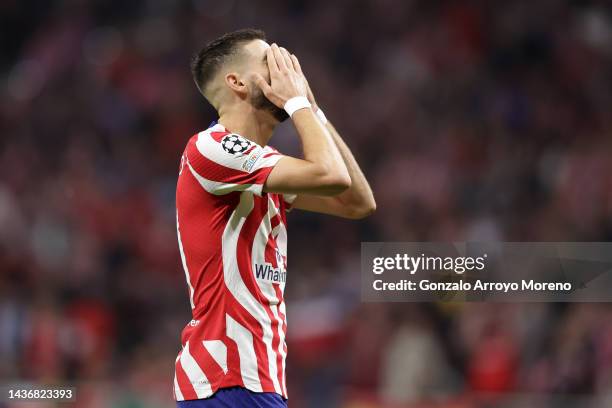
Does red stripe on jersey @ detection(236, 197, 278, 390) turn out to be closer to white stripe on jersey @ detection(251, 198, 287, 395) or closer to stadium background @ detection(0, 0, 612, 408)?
white stripe on jersey @ detection(251, 198, 287, 395)

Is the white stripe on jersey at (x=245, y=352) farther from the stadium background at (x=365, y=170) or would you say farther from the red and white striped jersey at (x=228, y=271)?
the stadium background at (x=365, y=170)

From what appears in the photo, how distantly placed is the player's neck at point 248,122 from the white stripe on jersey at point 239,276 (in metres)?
0.24

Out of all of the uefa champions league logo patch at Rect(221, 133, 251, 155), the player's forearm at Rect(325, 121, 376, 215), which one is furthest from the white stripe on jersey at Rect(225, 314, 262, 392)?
the player's forearm at Rect(325, 121, 376, 215)

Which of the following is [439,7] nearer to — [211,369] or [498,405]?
[498,405]

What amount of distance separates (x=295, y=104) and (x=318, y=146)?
191 millimetres

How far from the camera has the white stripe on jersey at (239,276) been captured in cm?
325

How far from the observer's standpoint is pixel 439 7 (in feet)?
31.7

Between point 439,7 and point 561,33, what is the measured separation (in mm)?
1254

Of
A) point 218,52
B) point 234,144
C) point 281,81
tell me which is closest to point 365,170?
point 218,52

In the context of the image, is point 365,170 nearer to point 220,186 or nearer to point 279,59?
point 279,59

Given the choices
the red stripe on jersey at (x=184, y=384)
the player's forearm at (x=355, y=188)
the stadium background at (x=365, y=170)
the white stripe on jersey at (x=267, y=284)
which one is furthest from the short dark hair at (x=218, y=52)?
the stadium background at (x=365, y=170)

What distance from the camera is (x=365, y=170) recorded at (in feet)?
28.1

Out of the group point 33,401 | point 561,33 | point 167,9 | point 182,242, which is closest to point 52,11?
point 167,9

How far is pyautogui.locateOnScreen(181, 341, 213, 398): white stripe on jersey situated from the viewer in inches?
127
